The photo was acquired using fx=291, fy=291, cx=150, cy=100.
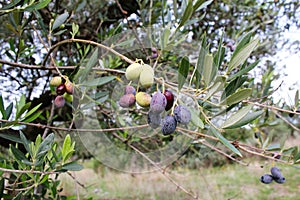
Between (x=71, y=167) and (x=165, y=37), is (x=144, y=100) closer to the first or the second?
(x=165, y=37)

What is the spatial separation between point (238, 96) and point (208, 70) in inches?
2.6

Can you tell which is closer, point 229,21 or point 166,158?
point 166,158

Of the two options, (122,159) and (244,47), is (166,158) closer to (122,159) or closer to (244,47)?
(122,159)

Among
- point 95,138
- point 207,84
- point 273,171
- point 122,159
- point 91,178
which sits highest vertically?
point 207,84

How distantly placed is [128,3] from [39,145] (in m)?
1.34

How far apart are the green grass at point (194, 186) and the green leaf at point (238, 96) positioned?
367 cm

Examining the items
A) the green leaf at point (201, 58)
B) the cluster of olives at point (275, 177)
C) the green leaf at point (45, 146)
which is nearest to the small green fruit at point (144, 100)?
the green leaf at point (201, 58)

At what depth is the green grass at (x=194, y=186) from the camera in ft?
14.9

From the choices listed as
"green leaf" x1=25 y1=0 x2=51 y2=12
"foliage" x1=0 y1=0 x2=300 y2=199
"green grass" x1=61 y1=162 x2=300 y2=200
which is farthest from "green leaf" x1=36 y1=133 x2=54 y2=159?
"green grass" x1=61 y1=162 x2=300 y2=200

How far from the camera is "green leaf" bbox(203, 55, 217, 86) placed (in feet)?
1.58

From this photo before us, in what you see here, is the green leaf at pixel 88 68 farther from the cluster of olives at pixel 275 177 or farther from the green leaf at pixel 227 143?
the cluster of olives at pixel 275 177

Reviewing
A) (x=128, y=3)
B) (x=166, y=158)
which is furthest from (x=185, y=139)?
(x=128, y=3)

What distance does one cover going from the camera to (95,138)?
5.30 feet

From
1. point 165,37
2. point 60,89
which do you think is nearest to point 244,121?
→ point 165,37
